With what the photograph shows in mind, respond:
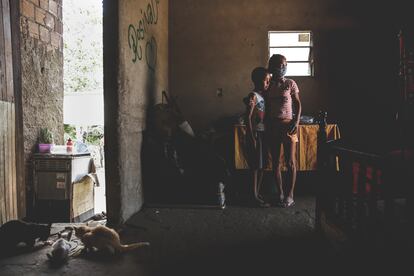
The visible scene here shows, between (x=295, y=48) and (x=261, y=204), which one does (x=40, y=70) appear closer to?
(x=261, y=204)

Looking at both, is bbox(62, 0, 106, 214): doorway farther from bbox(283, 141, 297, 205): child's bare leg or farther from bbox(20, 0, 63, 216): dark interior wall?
bbox(283, 141, 297, 205): child's bare leg

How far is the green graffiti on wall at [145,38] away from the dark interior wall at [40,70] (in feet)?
5.36

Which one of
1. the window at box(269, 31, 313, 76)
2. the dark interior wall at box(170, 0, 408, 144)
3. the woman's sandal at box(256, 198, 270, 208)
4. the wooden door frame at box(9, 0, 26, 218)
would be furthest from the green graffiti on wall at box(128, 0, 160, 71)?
the woman's sandal at box(256, 198, 270, 208)

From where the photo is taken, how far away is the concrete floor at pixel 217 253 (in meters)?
2.78

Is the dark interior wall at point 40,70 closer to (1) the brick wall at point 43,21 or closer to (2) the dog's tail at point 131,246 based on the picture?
(1) the brick wall at point 43,21

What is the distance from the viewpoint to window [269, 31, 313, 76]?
6.70 m

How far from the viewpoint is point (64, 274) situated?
2.78m

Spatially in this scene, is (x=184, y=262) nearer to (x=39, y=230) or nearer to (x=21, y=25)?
(x=39, y=230)

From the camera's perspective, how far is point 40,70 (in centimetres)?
544

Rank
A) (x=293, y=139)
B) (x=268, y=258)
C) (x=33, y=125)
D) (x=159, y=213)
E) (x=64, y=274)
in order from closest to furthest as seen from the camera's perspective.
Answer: (x=64, y=274) → (x=268, y=258) → (x=159, y=213) → (x=293, y=139) → (x=33, y=125)

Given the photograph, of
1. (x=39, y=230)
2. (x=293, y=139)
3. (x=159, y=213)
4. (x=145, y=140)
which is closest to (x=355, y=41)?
(x=293, y=139)

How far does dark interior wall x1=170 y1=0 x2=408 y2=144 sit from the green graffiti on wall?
112 cm

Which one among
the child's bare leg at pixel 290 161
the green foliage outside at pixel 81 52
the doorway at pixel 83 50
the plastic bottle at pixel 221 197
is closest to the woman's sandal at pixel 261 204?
the child's bare leg at pixel 290 161

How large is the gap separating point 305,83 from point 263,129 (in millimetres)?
1982
